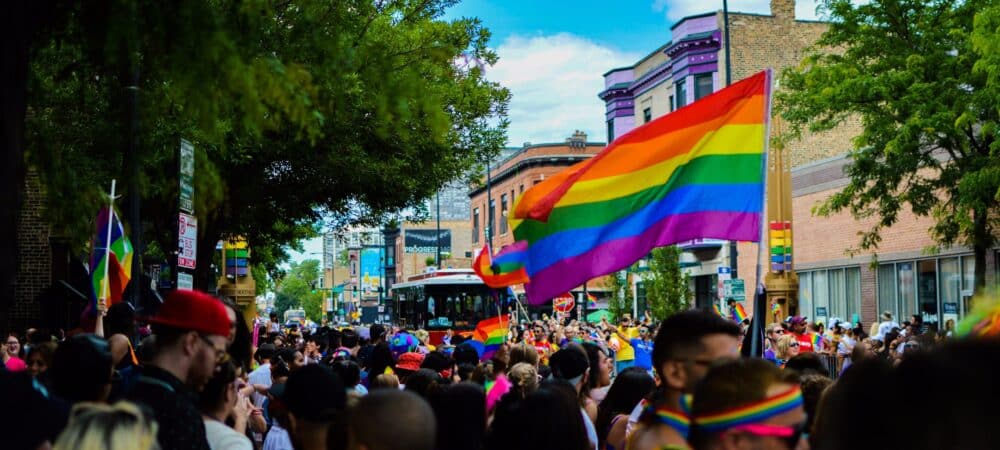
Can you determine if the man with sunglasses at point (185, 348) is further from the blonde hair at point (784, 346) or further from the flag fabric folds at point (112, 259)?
the blonde hair at point (784, 346)

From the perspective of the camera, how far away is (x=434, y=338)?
3822 centimetres

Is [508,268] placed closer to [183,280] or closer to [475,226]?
[183,280]

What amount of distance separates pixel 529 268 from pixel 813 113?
20.6 m

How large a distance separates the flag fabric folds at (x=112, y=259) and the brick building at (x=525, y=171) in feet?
192

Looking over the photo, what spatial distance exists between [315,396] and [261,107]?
1.48 m

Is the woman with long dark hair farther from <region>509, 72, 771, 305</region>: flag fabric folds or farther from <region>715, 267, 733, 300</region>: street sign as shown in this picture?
<region>715, 267, 733, 300</region>: street sign

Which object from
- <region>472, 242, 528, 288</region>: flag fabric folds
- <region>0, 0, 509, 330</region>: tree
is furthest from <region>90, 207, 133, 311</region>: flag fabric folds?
<region>472, 242, 528, 288</region>: flag fabric folds

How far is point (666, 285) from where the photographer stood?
49.3m

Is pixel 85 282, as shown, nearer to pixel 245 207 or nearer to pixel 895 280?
pixel 245 207

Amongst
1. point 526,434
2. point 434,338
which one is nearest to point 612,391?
point 526,434

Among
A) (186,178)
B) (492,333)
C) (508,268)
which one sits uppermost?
(186,178)

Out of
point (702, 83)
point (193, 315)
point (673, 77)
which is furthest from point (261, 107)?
point (673, 77)

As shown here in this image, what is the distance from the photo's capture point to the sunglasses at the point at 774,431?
11.1 feet

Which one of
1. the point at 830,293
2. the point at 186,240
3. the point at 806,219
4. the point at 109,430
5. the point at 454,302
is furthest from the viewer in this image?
the point at 806,219
